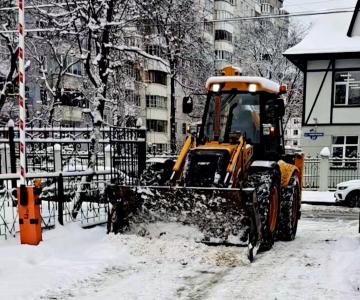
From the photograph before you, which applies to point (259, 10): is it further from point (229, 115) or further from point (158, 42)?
point (229, 115)

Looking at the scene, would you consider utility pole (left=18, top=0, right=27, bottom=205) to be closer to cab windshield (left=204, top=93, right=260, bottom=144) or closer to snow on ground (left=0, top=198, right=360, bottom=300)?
snow on ground (left=0, top=198, right=360, bottom=300)

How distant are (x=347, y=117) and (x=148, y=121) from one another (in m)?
24.4

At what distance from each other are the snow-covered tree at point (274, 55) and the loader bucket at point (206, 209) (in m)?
27.5

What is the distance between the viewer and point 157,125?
45.2 m

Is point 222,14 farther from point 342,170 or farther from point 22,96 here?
point 22,96

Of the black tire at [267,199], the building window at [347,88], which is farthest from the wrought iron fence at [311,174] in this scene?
the black tire at [267,199]

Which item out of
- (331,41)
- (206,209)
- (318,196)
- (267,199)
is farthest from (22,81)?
(331,41)

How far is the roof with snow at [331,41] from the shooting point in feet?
75.7

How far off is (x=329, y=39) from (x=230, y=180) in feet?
63.6

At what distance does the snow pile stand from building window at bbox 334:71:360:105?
1.36 metres

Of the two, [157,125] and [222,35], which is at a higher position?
[222,35]

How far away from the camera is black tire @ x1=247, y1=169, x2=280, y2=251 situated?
7.29 m

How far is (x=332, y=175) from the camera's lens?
67.8 ft

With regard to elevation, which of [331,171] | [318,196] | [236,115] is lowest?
[318,196]
